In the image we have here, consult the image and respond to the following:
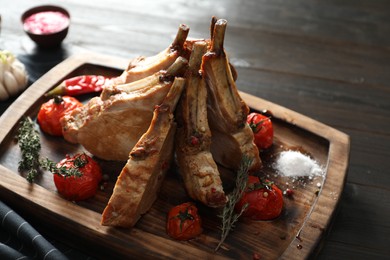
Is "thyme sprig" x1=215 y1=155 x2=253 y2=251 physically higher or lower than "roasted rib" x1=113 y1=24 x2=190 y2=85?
lower

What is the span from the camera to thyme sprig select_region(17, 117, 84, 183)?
3.30 meters

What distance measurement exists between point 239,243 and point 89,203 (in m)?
0.87

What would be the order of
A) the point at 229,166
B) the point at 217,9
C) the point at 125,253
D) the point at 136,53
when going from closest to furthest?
the point at 125,253, the point at 229,166, the point at 136,53, the point at 217,9

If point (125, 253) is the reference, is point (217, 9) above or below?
above

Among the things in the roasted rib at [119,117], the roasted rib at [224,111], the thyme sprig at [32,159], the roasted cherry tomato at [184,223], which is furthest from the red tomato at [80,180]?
the roasted rib at [224,111]

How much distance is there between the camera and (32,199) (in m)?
3.25

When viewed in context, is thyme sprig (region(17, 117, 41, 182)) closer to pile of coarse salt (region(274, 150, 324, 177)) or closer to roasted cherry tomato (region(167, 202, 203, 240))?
roasted cherry tomato (region(167, 202, 203, 240))

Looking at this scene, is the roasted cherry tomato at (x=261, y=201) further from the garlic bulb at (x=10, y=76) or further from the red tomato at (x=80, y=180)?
the garlic bulb at (x=10, y=76)

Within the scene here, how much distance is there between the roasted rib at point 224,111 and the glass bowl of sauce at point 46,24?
2.00 m

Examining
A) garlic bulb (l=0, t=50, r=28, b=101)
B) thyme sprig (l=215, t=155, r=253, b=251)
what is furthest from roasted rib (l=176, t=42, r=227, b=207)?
garlic bulb (l=0, t=50, r=28, b=101)

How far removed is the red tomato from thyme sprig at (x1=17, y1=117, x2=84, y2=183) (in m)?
0.01

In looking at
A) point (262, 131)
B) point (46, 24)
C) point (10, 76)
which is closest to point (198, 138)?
point (262, 131)

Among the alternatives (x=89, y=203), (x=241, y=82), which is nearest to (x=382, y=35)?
(x=241, y=82)

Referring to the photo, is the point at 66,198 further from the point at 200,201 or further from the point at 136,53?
the point at 136,53
